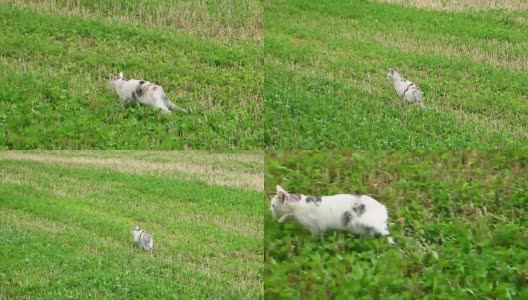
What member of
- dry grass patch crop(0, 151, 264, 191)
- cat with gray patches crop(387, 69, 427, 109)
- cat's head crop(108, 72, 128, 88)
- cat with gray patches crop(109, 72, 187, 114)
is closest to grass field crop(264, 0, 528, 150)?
cat with gray patches crop(387, 69, 427, 109)

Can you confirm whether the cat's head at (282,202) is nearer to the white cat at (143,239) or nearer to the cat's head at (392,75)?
the white cat at (143,239)

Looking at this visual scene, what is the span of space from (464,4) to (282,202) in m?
12.4

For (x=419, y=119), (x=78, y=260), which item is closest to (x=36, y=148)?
(x=78, y=260)

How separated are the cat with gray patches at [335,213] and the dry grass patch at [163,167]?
3.34 meters

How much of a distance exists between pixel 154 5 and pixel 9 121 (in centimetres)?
605

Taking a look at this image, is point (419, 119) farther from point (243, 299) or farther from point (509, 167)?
point (243, 299)

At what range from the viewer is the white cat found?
10.3 meters

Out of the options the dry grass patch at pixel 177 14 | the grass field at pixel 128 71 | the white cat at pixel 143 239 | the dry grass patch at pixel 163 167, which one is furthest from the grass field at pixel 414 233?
the dry grass patch at pixel 177 14

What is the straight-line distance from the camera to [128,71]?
38.2ft

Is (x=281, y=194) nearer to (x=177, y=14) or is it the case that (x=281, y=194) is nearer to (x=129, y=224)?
(x=129, y=224)

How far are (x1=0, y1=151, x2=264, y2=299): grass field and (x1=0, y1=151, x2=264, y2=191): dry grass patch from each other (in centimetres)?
2

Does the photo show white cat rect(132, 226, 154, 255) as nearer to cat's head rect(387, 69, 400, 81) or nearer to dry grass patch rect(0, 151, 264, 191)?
dry grass patch rect(0, 151, 264, 191)

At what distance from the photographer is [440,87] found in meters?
12.2

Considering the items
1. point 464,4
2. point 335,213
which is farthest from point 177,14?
point 335,213
